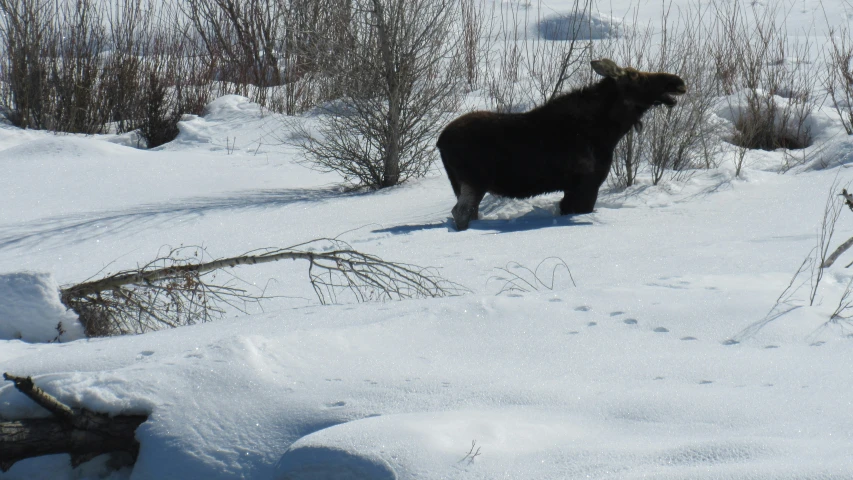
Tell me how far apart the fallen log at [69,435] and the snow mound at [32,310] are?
156 cm

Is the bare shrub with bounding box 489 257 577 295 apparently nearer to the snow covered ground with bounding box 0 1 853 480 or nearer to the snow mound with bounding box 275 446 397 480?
the snow covered ground with bounding box 0 1 853 480

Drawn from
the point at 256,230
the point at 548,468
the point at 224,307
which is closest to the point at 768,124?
the point at 256,230

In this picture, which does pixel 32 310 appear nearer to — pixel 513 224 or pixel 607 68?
pixel 513 224

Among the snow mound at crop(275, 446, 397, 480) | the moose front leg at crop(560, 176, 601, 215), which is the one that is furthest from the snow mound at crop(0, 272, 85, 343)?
the moose front leg at crop(560, 176, 601, 215)

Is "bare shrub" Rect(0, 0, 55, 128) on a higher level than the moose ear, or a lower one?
higher

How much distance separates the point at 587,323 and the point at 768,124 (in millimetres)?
7051

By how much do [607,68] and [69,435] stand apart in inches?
177

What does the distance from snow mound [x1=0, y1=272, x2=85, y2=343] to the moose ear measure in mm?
3625

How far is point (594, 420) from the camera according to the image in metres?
2.13

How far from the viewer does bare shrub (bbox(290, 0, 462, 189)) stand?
24.0 feet

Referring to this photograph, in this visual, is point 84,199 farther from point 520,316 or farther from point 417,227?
point 520,316

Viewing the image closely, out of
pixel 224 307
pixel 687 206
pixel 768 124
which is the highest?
pixel 768 124

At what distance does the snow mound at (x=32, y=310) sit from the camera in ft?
12.1

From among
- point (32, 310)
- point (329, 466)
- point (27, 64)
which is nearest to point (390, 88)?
point (32, 310)
